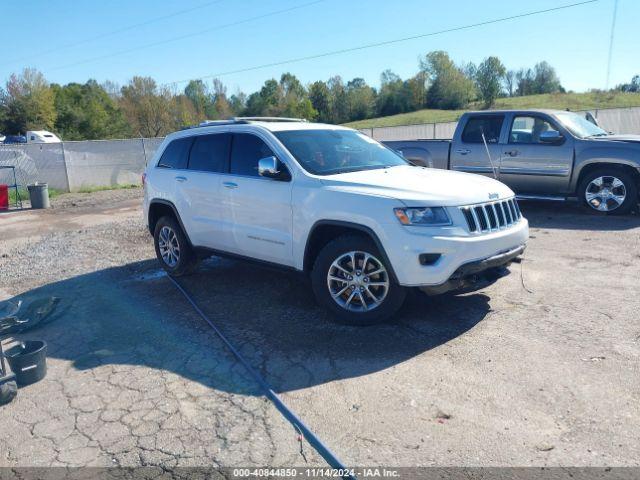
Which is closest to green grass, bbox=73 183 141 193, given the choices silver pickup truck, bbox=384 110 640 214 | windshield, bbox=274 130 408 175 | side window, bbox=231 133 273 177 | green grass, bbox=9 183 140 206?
green grass, bbox=9 183 140 206

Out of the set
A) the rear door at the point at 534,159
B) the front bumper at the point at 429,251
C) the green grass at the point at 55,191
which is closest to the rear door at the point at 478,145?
the rear door at the point at 534,159

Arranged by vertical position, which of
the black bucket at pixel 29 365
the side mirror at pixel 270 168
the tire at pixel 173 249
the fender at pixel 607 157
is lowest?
the black bucket at pixel 29 365

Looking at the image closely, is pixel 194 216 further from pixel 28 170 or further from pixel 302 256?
pixel 28 170

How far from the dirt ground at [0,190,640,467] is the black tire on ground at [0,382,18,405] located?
5cm

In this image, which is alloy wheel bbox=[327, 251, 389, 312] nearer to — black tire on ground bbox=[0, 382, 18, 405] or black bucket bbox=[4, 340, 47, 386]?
black bucket bbox=[4, 340, 47, 386]

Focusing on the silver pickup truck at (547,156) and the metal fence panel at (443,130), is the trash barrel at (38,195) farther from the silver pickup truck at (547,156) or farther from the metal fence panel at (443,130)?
the metal fence panel at (443,130)

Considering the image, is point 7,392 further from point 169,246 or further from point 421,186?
point 421,186

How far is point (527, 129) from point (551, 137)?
0.84 m

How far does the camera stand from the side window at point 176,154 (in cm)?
668

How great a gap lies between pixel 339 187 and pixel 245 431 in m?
2.33

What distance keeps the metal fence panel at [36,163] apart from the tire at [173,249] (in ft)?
40.7

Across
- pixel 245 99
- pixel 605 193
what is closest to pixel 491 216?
pixel 605 193

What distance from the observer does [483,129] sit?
10.6 m

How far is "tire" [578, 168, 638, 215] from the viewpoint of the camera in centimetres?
927
